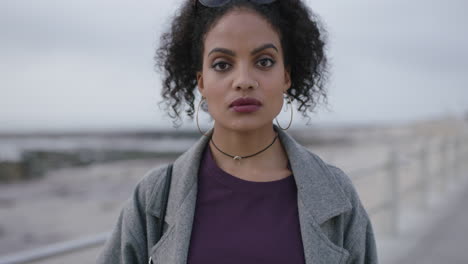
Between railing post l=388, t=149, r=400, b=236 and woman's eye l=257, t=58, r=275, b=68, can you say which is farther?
railing post l=388, t=149, r=400, b=236

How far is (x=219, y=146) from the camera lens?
1422mm

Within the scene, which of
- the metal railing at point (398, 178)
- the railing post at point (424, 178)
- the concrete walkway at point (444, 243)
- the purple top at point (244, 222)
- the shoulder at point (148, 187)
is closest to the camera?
the purple top at point (244, 222)

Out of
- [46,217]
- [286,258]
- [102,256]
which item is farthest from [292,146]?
[46,217]

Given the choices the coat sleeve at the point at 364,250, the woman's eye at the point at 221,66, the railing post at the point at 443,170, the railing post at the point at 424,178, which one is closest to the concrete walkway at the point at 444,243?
the railing post at the point at 424,178

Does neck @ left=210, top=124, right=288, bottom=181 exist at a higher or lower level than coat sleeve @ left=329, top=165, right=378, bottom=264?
higher

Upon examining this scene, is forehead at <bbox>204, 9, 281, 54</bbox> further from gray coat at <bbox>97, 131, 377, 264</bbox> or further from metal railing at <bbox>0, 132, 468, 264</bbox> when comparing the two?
metal railing at <bbox>0, 132, 468, 264</bbox>

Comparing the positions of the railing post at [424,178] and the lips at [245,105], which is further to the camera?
the railing post at [424,178]

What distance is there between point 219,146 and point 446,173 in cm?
699

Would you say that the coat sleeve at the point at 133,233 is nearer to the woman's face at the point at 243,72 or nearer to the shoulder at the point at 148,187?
the shoulder at the point at 148,187

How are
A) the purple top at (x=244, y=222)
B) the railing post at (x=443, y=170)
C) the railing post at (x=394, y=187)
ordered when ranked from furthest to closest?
the railing post at (x=443, y=170) < the railing post at (x=394, y=187) < the purple top at (x=244, y=222)

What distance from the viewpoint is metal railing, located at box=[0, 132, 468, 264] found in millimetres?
1769

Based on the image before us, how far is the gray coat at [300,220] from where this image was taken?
1.25m

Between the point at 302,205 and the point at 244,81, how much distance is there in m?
0.41

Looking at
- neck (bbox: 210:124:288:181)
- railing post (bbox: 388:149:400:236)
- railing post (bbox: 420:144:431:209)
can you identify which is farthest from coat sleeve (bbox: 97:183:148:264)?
railing post (bbox: 420:144:431:209)
